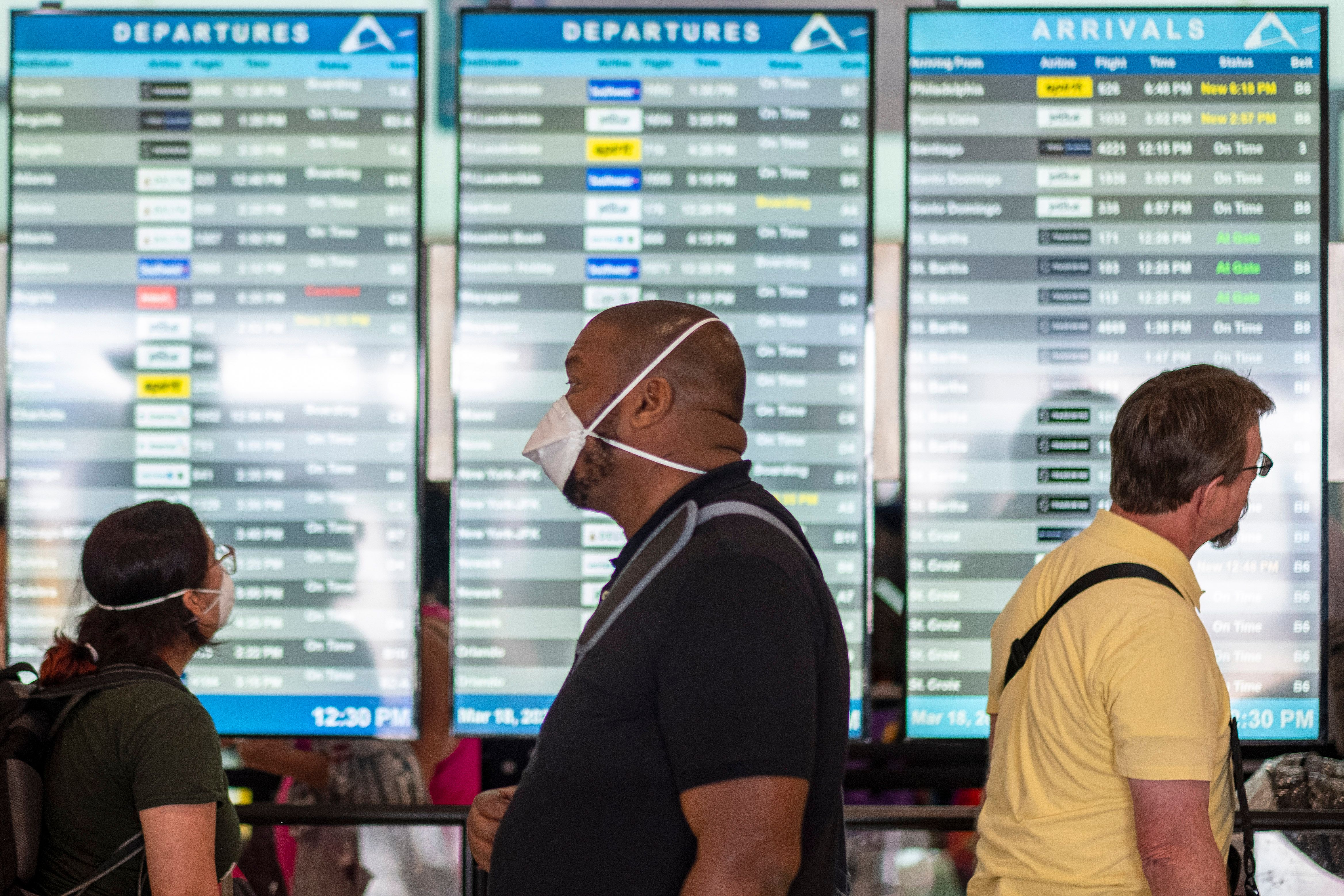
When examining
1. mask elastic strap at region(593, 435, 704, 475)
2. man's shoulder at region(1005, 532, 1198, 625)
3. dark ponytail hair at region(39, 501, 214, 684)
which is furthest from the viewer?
dark ponytail hair at region(39, 501, 214, 684)

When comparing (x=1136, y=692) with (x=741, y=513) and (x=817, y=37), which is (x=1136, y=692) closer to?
(x=741, y=513)

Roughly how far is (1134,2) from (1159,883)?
7.51 feet

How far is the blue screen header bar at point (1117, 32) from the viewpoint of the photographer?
112 inches

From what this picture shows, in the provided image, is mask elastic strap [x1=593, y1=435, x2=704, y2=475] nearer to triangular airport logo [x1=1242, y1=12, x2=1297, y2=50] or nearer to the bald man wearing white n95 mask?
the bald man wearing white n95 mask

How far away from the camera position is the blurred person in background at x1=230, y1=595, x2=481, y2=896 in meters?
2.93

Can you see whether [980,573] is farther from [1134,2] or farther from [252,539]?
[252,539]

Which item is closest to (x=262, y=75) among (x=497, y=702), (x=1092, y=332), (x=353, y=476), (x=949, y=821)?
(x=353, y=476)

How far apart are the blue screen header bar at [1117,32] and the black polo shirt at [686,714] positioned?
1831 mm

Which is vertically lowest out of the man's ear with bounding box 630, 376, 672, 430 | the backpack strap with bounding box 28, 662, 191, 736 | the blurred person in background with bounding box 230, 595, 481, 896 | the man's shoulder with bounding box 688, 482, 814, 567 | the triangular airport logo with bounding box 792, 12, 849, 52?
the blurred person in background with bounding box 230, 595, 481, 896

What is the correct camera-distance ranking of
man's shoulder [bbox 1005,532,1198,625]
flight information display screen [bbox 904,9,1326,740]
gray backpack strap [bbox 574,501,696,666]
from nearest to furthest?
gray backpack strap [bbox 574,501,696,666]
man's shoulder [bbox 1005,532,1198,625]
flight information display screen [bbox 904,9,1326,740]

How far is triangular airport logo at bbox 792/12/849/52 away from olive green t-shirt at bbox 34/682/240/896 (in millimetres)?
2062

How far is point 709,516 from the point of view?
4.72ft

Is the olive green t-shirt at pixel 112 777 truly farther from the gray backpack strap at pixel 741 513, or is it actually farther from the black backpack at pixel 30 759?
the gray backpack strap at pixel 741 513

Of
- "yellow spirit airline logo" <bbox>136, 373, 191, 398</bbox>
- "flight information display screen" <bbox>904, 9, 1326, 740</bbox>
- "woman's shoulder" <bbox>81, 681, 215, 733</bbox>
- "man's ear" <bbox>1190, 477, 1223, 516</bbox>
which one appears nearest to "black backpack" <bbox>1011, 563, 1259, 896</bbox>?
"man's ear" <bbox>1190, 477, 1223, 516</bbox>
